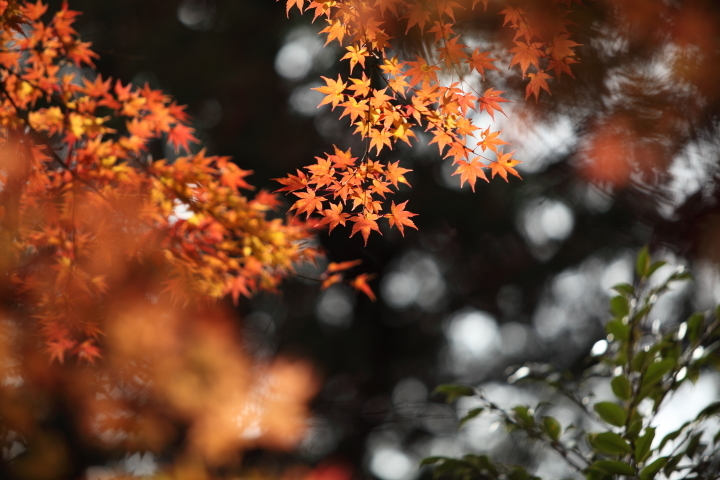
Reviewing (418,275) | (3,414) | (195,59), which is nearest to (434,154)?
(418,275)

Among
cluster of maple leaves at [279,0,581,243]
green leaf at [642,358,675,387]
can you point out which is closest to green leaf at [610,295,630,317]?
green leaf at [642,358,675,387]

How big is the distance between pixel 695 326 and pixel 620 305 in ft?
0.68

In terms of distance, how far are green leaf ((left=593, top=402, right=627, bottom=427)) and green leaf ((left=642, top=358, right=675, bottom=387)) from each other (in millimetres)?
139

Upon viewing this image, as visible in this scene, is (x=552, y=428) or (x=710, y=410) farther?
(x=552, y=428)

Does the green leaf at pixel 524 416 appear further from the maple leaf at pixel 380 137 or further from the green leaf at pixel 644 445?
the maple leaf at pixel 380 137

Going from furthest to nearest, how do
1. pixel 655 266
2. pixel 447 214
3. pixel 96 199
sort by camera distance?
pixel 447 214
pixel 96 199
pixel 655 266

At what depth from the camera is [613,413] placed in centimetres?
131

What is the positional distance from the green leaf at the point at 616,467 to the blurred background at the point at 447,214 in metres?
1.43

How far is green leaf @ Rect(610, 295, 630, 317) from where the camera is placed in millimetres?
1625

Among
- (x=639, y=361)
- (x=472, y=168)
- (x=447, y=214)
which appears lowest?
(x=639, y=361)

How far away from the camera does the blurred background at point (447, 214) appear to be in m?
2.39

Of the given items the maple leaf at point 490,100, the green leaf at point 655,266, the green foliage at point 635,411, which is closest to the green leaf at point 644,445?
the green foliage at point 635,411

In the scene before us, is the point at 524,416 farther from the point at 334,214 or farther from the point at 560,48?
the point at 560,48

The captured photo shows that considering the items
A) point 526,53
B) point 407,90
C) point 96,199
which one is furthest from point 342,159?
point 96,199
